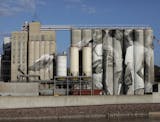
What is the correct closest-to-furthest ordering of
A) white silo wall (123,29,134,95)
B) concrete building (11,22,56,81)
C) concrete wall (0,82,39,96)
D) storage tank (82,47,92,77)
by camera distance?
concrete wall (0,82,39,96), storage tank (82,47,92,77), concrete building (11,22,56,81), white silo wall (123,29,134,95)

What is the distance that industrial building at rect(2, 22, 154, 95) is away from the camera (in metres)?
80.2

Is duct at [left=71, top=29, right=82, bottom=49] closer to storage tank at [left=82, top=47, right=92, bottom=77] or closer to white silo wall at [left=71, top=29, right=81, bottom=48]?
white silo wall at [left=71, top=29, right=81, bottom=48]

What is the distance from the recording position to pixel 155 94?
209 ft

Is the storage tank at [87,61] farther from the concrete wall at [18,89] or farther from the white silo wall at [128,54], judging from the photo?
the concrete wall at [18,89]

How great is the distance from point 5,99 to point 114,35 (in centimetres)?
3334

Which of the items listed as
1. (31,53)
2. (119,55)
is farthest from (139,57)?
(31,53)

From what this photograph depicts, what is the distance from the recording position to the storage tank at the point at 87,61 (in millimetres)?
77875

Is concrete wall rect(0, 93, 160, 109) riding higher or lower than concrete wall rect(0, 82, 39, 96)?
lower

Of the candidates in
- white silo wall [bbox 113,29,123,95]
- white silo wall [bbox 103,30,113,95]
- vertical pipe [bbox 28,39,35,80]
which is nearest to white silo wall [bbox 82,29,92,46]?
white silo wall [bbox 103,30,113,95]

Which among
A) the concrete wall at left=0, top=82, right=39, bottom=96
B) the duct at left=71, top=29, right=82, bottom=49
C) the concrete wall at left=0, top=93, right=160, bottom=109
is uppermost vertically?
the duct at left=71, top=29, right=82, bottom=49

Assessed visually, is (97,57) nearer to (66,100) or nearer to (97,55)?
(97,55)

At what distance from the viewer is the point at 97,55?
81.4m

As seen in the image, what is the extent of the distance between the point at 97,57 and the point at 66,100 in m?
24.1

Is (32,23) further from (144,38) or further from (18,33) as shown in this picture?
(144,38)
